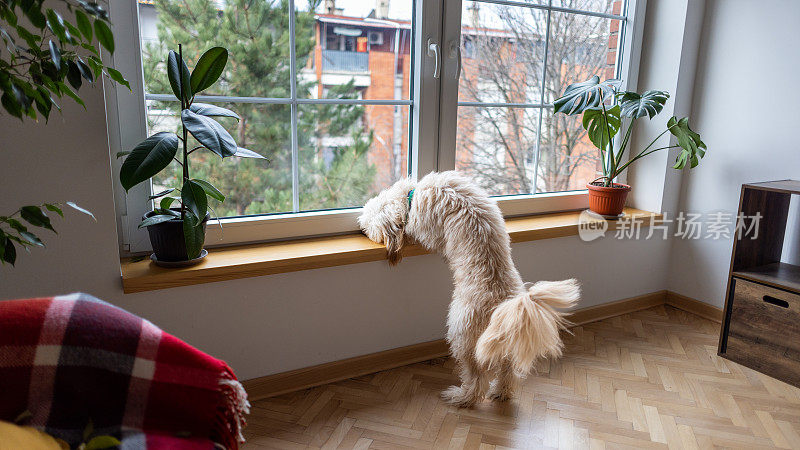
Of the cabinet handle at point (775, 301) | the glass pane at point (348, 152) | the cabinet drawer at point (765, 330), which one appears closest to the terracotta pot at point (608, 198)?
the cabinet drawer at point (765, 330)

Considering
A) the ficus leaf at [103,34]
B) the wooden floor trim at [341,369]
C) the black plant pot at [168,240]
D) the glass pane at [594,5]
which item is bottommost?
the wooden floor trim at [341,369]

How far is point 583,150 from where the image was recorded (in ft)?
8.80

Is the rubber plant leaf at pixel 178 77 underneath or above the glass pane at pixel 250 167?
above

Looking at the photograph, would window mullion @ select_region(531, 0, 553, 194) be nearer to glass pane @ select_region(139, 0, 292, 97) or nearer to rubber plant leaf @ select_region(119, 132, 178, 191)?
glass pane @ select_region(139, 0, 292, 97)

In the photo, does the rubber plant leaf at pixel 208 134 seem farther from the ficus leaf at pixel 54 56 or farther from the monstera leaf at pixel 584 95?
the monstera leaf at pixel 584 95

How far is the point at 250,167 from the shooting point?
6.30ft

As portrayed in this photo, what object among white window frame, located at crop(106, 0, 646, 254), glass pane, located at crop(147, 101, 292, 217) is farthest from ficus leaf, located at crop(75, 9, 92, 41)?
glass pane, located at crop(147, 101, 292, 217)

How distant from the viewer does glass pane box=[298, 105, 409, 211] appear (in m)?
2.00

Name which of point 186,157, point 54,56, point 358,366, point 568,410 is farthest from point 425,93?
point 54,56

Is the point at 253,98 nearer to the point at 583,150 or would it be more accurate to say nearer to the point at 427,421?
the point at 427,421

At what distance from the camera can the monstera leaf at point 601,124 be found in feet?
7.64

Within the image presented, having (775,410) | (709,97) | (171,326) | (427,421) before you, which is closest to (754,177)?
(709,97)

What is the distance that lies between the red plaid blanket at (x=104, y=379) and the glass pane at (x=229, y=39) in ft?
3.43

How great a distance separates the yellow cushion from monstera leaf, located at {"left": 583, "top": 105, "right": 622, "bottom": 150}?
216cm
